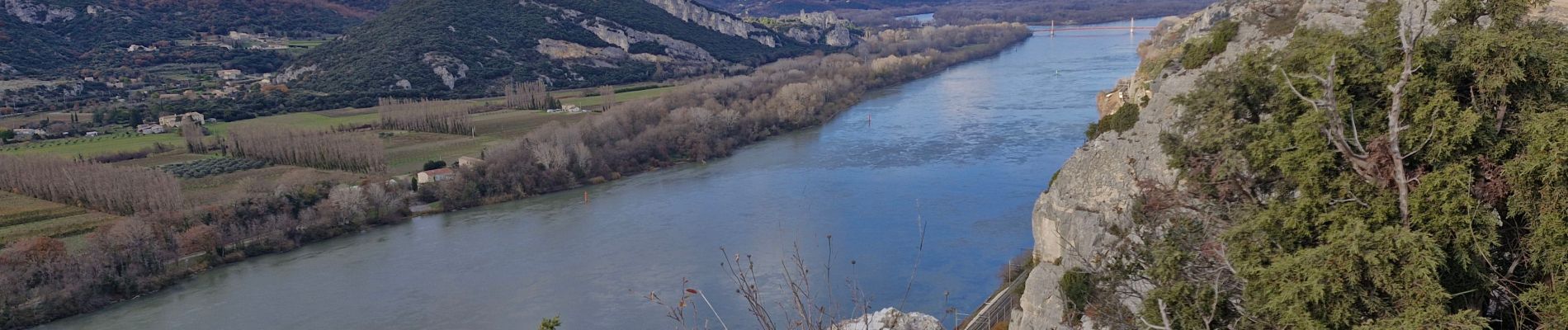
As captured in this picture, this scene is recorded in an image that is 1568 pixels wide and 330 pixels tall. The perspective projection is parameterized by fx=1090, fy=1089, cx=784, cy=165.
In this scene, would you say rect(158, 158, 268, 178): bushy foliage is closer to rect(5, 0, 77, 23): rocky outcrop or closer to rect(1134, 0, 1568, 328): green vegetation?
rect(1134, 0, 1568, 328): green vegetation

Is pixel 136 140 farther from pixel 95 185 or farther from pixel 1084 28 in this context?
pixel 1084 28

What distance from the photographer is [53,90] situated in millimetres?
34625

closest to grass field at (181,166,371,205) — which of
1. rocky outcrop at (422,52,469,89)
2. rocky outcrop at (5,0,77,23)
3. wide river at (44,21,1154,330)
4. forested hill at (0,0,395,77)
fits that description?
wide river at (44,21,1154,330)

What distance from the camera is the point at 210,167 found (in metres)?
23.3

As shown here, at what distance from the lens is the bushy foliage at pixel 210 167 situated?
74.3ft

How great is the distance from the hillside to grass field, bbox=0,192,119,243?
17.9m

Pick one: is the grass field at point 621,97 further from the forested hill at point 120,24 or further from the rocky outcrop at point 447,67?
the forested hill at point 120,24

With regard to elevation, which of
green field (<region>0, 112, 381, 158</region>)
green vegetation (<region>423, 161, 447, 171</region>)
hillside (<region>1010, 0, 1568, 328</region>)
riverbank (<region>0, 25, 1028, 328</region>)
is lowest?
riverbank (<region>0, 25, 1028, 328</region>)

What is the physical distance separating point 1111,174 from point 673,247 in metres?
8.72

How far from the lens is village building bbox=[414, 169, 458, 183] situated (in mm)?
21891

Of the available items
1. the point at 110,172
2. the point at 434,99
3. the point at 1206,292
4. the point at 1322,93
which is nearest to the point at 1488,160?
the point at 1322,93

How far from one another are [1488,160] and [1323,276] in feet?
2.73

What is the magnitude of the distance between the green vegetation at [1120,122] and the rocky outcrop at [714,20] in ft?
142

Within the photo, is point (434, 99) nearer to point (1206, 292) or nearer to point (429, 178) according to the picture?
point (429, 178)
